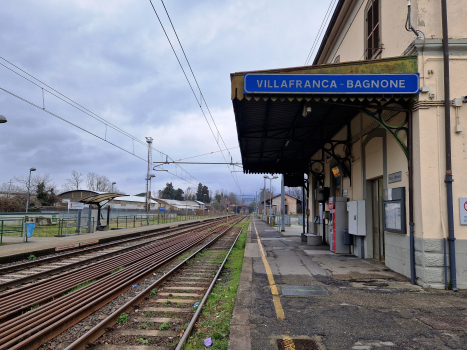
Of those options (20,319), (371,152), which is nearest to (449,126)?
(371,152)

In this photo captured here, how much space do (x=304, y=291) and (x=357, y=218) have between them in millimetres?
4892

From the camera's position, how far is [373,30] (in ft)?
33.0

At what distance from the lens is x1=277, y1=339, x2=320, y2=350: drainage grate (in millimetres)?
4086

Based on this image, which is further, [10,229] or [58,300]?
[10,229]

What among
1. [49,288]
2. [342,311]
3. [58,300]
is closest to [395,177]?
[342,311]

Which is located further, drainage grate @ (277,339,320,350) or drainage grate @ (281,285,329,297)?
drainage grate @ (281,285,329,297)

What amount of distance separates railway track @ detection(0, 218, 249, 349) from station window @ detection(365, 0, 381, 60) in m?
8.74

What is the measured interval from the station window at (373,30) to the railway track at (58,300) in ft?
28.7

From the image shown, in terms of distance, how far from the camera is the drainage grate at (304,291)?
6.52 meters

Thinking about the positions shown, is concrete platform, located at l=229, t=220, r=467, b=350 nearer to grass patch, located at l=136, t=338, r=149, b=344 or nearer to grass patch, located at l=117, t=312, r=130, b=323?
grass patch, located at l=136, t=338, r=149, b=344

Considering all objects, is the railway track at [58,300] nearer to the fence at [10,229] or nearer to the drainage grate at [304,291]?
the drainage grate at [304,291]

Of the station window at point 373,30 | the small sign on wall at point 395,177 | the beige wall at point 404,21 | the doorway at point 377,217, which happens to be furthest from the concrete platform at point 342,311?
the station window at point 373,30

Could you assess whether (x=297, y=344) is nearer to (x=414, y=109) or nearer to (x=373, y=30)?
(x=414, y=109)

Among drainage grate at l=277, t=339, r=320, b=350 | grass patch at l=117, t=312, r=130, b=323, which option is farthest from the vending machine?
grass patch at l=117, t=312, r=130, b=323
